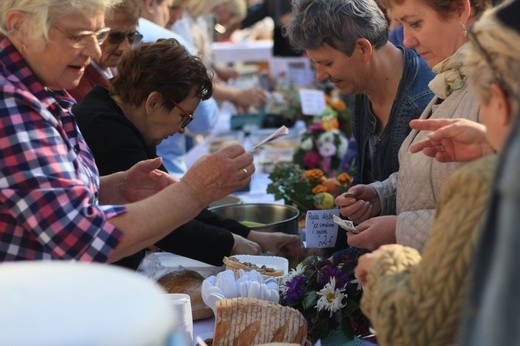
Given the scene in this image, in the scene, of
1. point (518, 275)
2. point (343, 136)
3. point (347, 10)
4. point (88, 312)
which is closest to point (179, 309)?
point (88, 312)

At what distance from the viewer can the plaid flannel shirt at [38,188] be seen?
1.94 m

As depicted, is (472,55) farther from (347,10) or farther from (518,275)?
(347,10)

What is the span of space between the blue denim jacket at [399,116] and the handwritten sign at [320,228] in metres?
0.38

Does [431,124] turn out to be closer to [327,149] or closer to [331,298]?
[331,298]

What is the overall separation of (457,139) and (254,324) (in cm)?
75

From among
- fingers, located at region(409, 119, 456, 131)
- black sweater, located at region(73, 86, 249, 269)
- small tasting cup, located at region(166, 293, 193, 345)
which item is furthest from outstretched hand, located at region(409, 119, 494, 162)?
black sweater, located at region(73, 86, 249, 269)

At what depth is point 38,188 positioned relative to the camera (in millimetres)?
1942

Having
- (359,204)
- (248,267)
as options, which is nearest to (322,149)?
(359,204)

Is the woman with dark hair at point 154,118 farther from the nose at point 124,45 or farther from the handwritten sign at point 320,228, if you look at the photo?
the nose at point 124,45

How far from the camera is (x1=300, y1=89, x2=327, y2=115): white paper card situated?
5.48m

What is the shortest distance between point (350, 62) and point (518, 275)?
2.07m

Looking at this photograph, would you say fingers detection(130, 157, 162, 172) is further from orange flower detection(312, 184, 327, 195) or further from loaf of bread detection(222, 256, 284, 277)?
orange flower detection(312, 184, 327, 195)

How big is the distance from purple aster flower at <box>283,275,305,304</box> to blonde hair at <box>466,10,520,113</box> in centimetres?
108

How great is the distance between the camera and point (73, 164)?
2072 mm
